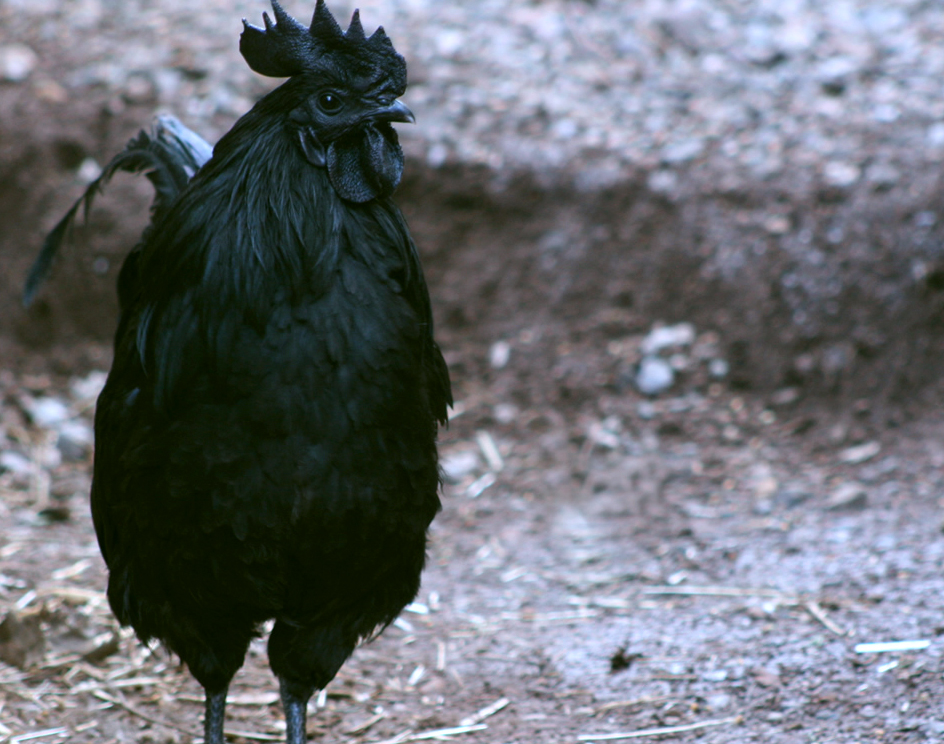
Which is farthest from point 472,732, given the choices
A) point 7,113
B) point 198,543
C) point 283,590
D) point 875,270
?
point 7,113

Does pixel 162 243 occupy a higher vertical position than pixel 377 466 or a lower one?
higher

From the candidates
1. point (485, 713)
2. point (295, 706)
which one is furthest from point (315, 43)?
point (485, 713)

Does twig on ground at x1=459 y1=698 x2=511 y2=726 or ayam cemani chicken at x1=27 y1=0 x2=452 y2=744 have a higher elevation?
ayam cemani chicken at x1=27 y1=0 x2=452 y2=744

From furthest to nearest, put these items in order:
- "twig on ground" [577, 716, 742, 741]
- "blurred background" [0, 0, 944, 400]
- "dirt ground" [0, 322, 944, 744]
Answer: "blurred background" [0, 0, 944, 400]
"dirt ground" [0, 322, 944, 744]
"twig on ground" [577, 716, 742, 741]

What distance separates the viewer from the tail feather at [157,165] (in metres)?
4.13

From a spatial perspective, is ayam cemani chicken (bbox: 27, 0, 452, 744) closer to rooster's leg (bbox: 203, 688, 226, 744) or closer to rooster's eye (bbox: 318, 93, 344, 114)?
rooster's eye (bbox: 318, 93, 344, 114)

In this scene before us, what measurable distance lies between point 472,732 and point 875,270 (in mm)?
3785

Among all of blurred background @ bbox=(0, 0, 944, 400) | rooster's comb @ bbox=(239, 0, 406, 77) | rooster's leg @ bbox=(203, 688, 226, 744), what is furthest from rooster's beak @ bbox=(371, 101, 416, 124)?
blurred background @ bbox=(0, 0, 944, 400)

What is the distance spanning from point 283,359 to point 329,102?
0.73 meters

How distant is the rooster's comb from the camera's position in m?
3.01

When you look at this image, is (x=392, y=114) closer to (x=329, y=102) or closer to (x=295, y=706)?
(x=329, y=102)

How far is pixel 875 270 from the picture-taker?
6227mm

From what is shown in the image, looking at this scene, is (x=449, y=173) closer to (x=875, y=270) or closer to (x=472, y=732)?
(x=875, y=270)

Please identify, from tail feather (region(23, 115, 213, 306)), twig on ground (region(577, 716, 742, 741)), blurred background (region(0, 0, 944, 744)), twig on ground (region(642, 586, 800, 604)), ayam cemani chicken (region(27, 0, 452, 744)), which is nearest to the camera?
ayam cemani chicken (region(27, 0, 452, 744))
